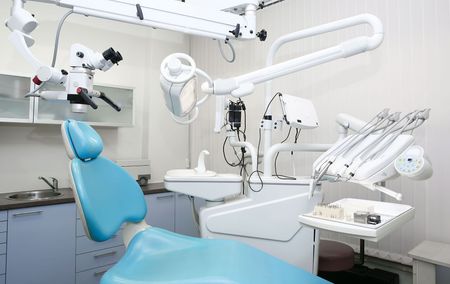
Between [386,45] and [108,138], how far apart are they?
8.54 feet

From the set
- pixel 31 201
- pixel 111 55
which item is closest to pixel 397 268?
pixel 111 55

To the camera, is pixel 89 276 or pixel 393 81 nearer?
pixel 393 81

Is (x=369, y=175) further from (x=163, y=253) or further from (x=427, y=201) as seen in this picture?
(x=427, y=201)

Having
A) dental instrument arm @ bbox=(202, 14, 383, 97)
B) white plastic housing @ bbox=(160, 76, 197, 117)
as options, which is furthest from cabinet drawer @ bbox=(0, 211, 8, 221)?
dental instrument arm @ bbox=(202, 14, 383, 97)

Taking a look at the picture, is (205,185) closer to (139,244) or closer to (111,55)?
(139,244)

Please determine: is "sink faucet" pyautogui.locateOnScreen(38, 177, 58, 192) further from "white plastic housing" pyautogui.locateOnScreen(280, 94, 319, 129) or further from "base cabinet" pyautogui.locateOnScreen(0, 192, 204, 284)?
"white plastic housing" pyautogui.locateOnScreen(280, 94, 319, 129)

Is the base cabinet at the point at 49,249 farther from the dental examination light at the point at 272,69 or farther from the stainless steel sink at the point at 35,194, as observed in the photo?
the dental examination light at the point at 272,69

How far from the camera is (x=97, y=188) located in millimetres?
1309

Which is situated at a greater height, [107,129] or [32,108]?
[32,108]

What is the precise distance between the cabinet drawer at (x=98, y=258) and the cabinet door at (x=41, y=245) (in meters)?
0.06

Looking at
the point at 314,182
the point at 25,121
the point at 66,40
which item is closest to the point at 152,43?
the point at 66,40

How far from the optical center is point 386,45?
2.27m

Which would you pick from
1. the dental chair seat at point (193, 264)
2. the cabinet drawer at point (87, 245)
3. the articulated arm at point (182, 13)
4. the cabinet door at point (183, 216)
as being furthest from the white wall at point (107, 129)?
the dental chair seat at point (193, 264)

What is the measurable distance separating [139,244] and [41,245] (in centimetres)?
125
